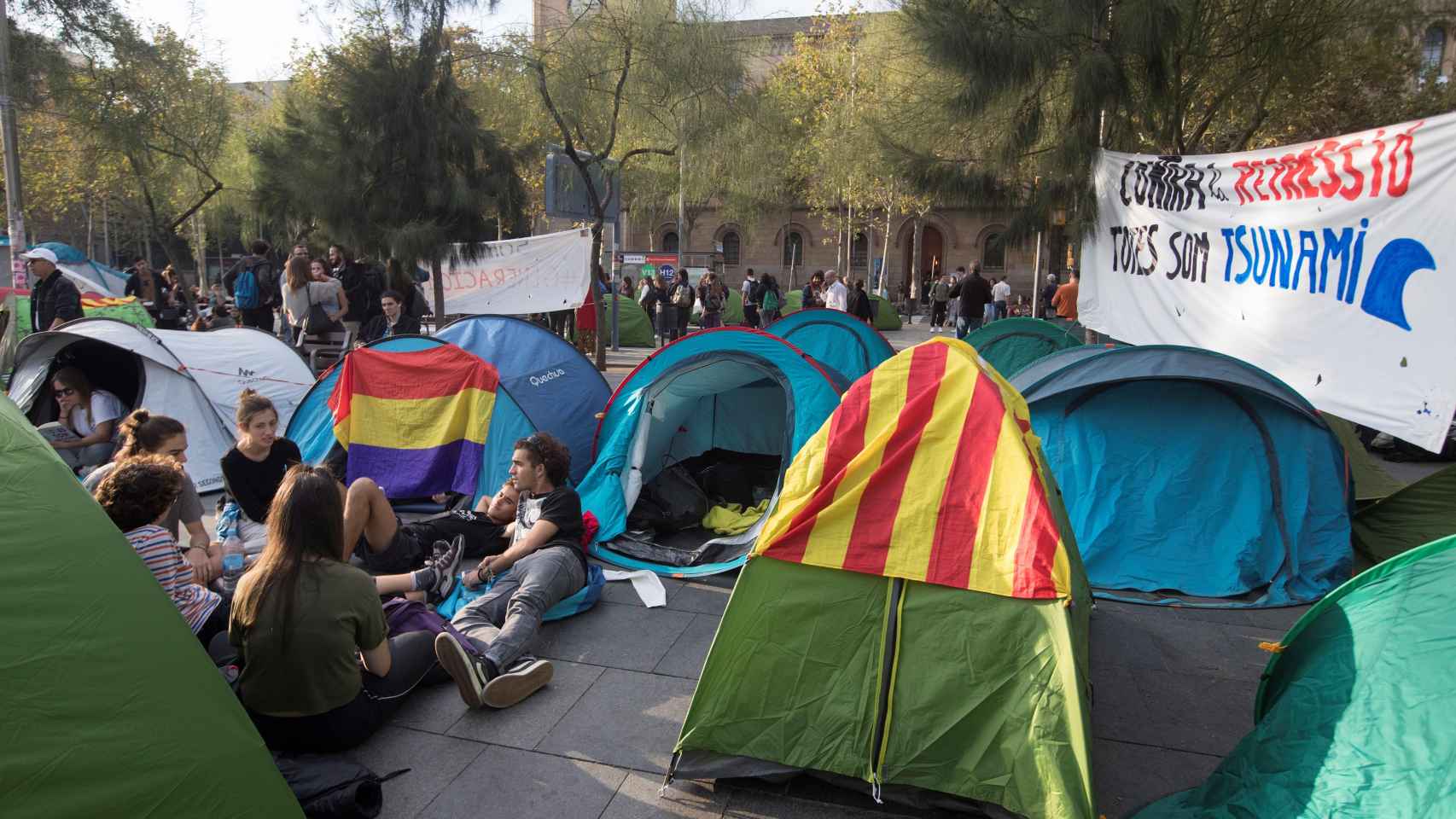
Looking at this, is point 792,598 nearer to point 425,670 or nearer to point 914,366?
point 914,366

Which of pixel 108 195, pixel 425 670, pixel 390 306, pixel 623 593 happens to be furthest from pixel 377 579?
pixel 108 195

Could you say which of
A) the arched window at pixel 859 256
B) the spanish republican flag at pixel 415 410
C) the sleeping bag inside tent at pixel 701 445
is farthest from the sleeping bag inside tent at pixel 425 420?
the arched window at pixel 859 256

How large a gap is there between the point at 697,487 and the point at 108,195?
29.2m

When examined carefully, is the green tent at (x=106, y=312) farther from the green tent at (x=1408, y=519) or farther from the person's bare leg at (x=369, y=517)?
the green tent at (x=1408, y=519)

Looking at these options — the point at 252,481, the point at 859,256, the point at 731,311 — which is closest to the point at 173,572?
the point at 252,481

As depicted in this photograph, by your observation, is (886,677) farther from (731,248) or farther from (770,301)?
(731,248)

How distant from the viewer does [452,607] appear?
15.9 feet

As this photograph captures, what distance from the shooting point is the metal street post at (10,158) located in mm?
12094

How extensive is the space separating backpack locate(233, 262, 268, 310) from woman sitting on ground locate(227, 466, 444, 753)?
29.8 ft

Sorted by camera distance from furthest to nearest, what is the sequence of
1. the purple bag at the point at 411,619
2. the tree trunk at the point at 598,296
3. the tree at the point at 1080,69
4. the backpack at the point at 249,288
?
the tree trunk at the point at 598,296 < the backpack at the point at 249,288 < the tree at the point at 1080,69 < the purple bag at the point at 411,619

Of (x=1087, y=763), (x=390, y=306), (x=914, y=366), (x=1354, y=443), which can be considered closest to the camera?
(x=1087, y=763)

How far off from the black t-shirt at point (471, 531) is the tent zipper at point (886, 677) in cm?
308

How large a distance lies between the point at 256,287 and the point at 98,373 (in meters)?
3.73

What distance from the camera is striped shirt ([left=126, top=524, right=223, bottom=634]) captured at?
138 inches
